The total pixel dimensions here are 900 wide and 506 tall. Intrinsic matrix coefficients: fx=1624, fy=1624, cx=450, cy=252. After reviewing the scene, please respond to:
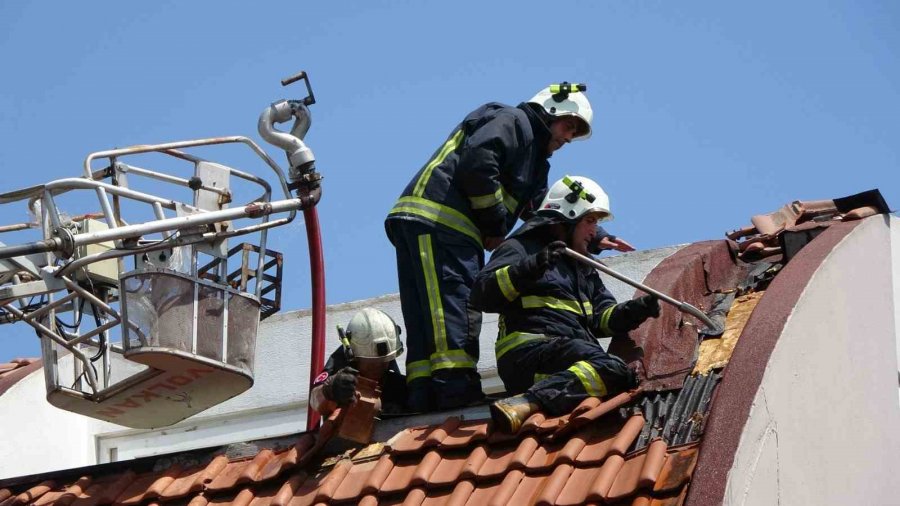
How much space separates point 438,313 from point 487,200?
737 mm

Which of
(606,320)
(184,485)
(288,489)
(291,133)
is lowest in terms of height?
(184,485)

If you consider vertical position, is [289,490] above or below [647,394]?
below

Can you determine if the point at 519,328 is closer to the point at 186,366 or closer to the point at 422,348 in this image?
the point at 422,348

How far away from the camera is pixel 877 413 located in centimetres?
869

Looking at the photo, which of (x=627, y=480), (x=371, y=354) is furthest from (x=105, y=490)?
(x=627, y=480)

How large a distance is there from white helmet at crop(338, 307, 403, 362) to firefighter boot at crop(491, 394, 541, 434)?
1.20 meters

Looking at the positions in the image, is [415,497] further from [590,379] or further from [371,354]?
[371,354]

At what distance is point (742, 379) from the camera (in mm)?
7230

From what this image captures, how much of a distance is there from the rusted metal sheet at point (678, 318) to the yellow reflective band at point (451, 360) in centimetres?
89

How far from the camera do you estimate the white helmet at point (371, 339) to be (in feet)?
29.5

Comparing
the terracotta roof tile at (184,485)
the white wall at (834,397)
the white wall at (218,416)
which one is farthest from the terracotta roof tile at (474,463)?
the white wall at (218,416)

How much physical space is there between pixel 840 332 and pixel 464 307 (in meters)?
2.18

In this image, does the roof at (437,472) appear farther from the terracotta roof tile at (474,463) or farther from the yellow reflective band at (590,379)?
the yellow reflective band at (590,379)

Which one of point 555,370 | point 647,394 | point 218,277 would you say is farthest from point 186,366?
point 647,394
